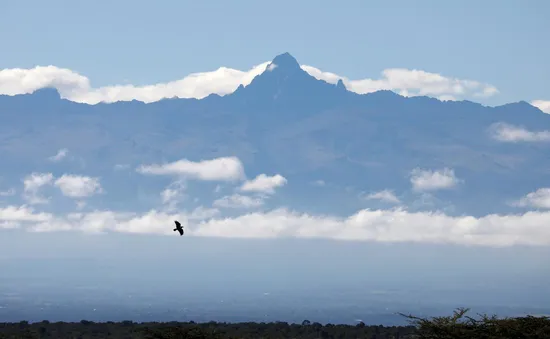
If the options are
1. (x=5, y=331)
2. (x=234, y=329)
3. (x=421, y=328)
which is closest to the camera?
(x=421, y=328)

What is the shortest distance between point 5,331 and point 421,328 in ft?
128

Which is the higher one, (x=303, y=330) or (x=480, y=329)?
(x=303, y=330)

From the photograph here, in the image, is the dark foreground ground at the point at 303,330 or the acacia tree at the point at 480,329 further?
the dark foreground ground at the point at 303,330

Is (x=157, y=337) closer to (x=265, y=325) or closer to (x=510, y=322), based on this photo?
(x=510, y=322)

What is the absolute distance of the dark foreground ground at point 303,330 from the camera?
52.2 metres

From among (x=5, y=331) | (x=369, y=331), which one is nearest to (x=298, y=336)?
(x=369, y=331)

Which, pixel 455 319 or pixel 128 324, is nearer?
pixel 455 319

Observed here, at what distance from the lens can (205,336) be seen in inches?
2141

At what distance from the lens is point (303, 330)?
86.2 m

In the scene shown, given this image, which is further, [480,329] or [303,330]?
[303,330]

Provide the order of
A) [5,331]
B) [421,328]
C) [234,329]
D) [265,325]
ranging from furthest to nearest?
[265,325], [234,329], [5,331], [421,328]

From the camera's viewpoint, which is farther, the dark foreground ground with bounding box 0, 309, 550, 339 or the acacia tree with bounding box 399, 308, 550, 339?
the dark foreground ground with bounding box 0, 309, 550, 339

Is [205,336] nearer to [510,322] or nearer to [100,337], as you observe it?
[510,322]

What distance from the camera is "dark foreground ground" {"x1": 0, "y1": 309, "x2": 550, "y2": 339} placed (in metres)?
52.2
